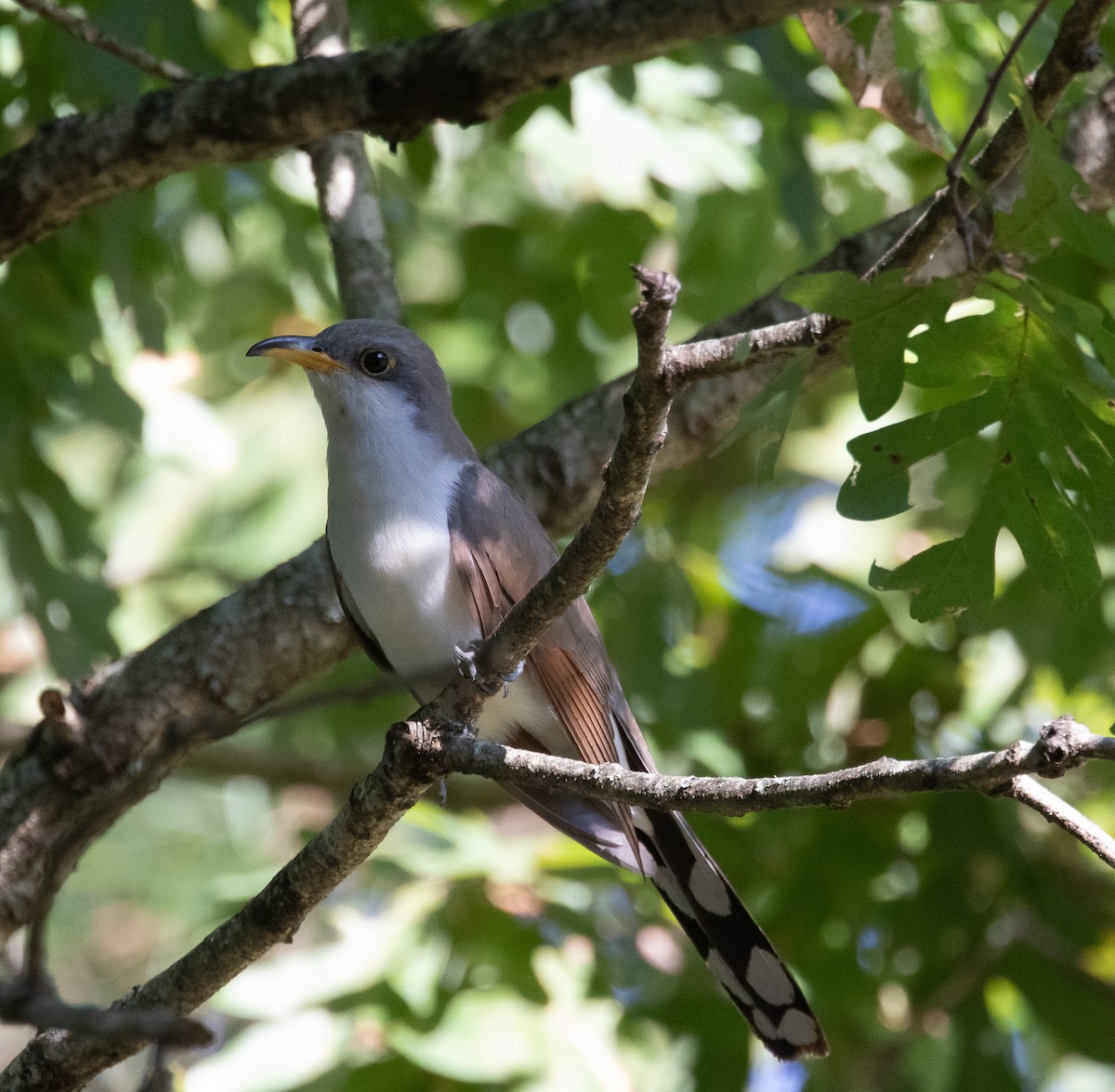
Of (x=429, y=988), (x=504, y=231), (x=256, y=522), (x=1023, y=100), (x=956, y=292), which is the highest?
(x=1023, y=100)

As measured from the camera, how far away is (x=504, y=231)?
6.25 m

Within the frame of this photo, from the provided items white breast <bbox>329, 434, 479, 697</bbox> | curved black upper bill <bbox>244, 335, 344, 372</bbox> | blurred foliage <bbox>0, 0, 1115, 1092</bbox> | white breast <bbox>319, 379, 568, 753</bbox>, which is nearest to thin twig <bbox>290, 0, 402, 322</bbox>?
blurred foliage <bbox>0, 0, 1115, 1092</bbox>

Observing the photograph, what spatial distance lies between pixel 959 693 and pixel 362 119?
3.54m

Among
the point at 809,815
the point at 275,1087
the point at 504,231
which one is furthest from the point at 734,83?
the point at 275,1087

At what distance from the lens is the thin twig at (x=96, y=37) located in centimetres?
401

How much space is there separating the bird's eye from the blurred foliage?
945 mm

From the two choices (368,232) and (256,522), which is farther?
A: (256,522)

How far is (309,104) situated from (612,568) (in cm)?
244

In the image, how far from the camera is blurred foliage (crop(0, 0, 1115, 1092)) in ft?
16.0

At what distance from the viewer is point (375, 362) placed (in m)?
4.71

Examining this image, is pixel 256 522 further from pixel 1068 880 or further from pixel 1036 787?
pixel 1036 787

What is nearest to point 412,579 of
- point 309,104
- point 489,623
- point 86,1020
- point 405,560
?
point 405,560

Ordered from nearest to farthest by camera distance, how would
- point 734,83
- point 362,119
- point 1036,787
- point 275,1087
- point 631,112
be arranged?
point 1036,787
point 362,119
point 275,1087
point 734,83
point 631,112

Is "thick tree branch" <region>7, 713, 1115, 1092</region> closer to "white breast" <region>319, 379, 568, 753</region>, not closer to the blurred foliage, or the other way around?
"white breast" <region>319, 379, 568, 753</region>
